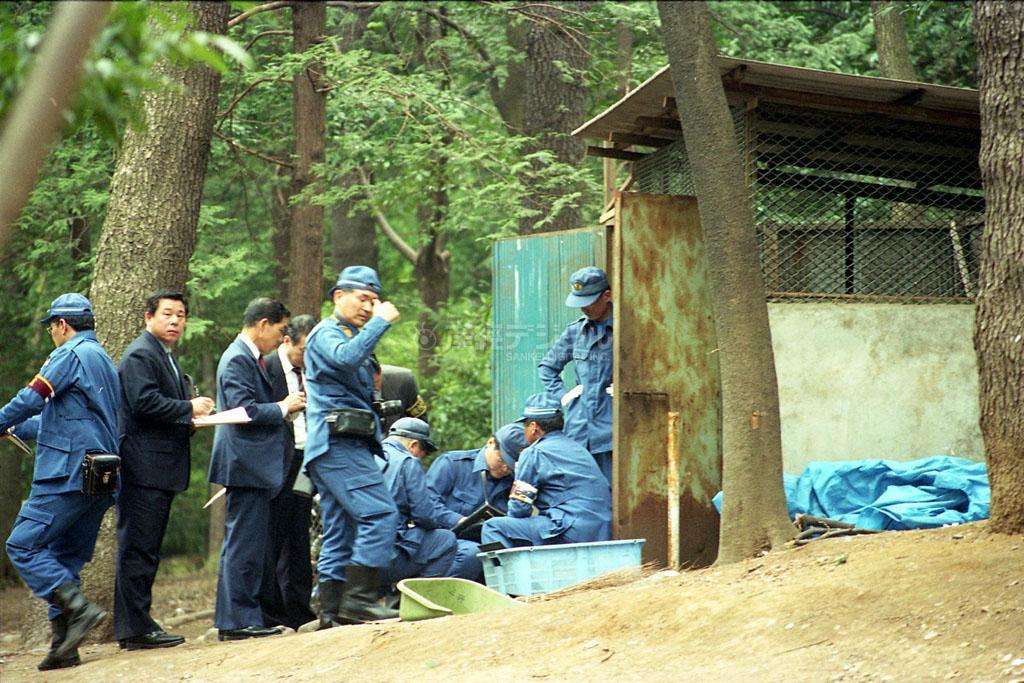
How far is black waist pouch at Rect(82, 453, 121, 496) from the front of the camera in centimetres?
695

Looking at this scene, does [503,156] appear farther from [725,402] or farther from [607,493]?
[725,402]

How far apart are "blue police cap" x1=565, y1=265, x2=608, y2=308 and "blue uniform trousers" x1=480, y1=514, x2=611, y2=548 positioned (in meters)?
1.46

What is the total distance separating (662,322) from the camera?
8.39 metres

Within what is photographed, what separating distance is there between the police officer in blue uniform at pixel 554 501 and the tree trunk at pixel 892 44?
23.3ft

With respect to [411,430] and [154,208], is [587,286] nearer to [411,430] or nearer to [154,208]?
[411,430]

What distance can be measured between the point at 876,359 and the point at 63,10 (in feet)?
23.3

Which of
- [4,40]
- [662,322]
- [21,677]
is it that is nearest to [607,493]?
[662,322]

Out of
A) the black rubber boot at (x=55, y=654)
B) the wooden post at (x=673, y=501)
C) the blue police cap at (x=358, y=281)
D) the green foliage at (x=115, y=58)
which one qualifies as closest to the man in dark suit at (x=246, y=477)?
the blue police cap at (x=358, y=281)

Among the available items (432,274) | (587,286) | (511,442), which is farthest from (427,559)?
(432,274)

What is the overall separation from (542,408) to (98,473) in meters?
2.84

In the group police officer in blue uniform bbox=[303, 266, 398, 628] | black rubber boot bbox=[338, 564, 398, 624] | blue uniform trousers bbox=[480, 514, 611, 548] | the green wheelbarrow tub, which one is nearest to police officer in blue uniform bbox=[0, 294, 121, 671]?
police officer in blue uniform bbox=[303, 266, 398, 628]

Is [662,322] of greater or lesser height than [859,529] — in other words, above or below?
above

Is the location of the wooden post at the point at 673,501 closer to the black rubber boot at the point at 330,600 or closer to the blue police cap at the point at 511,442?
the blue police cap at the point at 511,442

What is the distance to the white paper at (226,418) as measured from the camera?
746 cm
